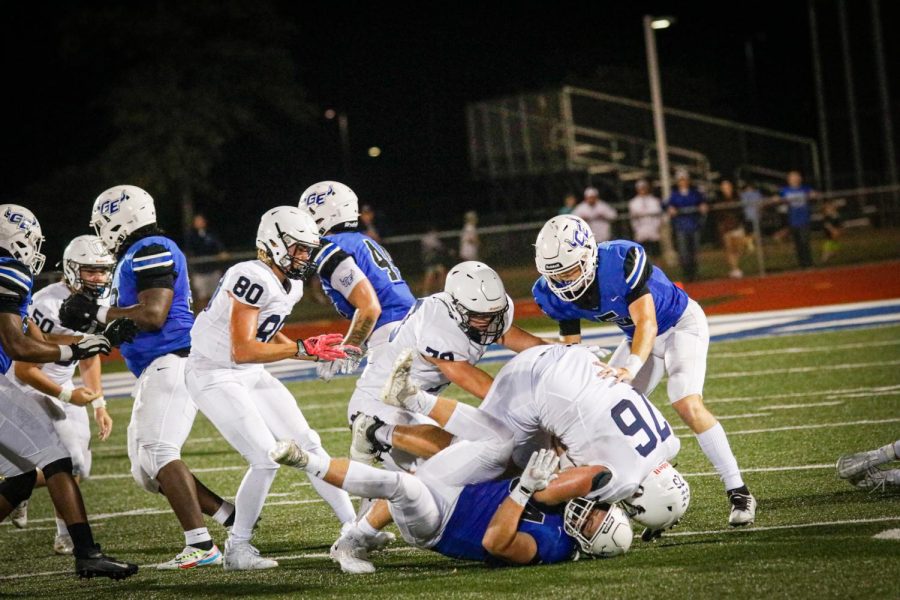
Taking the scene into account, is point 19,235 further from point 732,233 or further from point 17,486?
point 732,233

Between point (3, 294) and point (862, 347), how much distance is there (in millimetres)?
8136

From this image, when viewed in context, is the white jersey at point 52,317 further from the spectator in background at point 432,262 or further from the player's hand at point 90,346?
the spectator in background at point 432,262

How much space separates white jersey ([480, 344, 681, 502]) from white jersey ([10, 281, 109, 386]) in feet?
10.5

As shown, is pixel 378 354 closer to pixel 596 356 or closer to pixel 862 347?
pixel 596 356

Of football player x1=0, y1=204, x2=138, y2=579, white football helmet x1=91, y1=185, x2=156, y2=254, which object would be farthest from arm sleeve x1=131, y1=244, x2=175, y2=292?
football player x1=0, y1=204, x2=138, y2=579

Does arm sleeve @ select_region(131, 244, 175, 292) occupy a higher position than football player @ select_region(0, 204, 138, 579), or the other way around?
arm sleeve @ select_region(131, 244, 175, 292)

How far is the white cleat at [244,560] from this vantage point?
5.74 metres

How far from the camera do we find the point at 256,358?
228 inches

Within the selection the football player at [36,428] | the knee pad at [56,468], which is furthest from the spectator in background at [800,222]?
the knee pad at [56,468]

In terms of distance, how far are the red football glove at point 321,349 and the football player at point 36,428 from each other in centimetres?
85

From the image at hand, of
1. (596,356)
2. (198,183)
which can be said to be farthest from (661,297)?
(198,183)

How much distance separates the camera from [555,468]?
512cm

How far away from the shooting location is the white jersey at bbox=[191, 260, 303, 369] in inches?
229

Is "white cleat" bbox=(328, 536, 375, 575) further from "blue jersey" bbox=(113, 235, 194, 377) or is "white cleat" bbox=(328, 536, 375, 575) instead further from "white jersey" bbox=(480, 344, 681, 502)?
"blue jersey" bbox=(113, 235, 194, 377)
